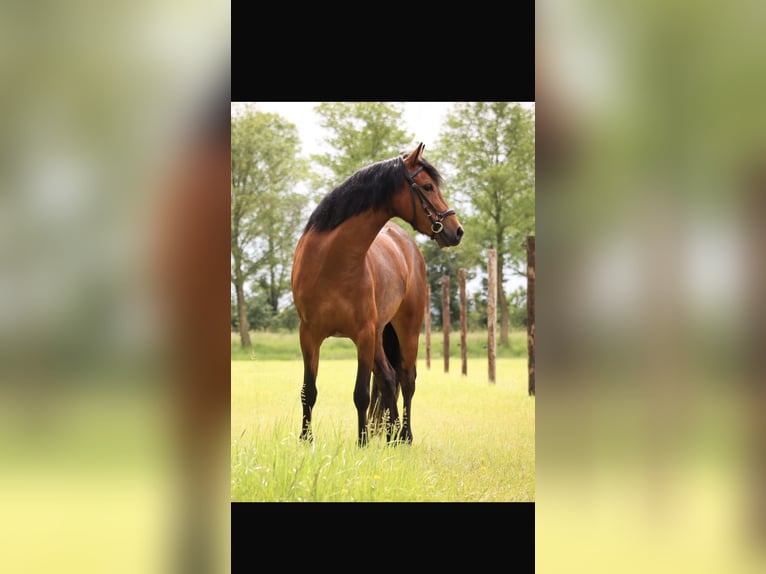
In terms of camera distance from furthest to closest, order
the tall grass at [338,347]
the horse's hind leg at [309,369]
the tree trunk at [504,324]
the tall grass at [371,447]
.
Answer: the tree trunk at [504,324], the tall grass at [338,347], the horse's hind leg at [309,369], the tall grass at [371,447]

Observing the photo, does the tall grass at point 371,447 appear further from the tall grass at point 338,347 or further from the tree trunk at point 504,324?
the tree trunk at point 504,324

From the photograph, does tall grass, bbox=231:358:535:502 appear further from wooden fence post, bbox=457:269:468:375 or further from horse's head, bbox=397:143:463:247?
horse's head, bbox=397:143:463:247

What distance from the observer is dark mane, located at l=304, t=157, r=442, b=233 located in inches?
197

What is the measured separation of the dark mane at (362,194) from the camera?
16.4 ft

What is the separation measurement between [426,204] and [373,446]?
6.34 feet

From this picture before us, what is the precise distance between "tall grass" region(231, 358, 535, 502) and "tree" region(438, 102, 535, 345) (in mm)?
4036
